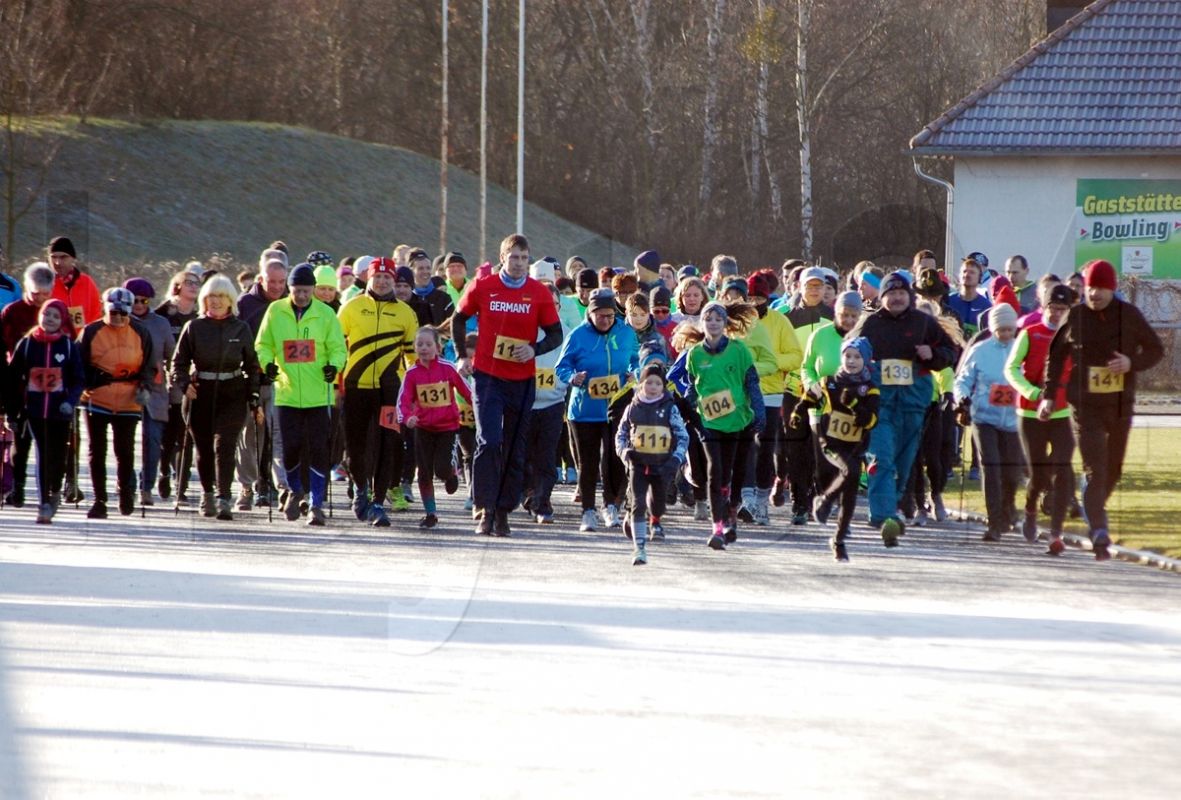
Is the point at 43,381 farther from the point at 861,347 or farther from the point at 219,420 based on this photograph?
the point at 861,347

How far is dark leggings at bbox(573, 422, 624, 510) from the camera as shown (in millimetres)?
14672

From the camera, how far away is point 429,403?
1475 centimetres

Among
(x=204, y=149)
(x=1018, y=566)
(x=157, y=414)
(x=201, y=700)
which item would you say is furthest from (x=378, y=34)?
(x=201, y=700)

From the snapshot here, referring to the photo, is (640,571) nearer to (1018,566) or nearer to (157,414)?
(1018,566)

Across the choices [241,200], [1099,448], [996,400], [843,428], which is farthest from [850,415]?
[241,200]

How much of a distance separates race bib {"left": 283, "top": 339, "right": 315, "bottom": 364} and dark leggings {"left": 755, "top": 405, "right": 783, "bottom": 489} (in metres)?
3.61

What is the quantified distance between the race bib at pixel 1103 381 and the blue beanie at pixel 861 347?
149 centimetres

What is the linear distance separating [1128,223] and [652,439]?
24.0 m

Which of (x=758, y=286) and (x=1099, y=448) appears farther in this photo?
(x=758, y=286)

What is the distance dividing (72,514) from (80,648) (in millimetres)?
6478

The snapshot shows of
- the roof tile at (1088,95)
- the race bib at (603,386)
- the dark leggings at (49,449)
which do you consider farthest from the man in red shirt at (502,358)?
the roof tile at (1088,95)

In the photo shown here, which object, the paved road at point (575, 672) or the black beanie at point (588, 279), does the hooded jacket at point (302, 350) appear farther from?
the black beanie at point (588, 279)

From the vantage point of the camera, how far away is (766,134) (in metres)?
57.8

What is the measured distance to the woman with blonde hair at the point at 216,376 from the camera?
14781 mm
